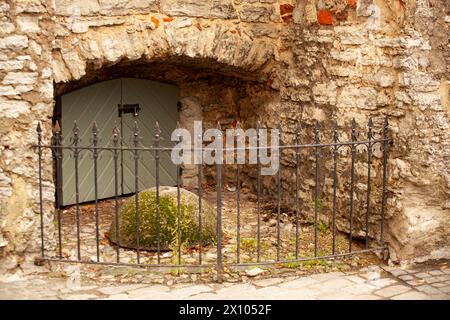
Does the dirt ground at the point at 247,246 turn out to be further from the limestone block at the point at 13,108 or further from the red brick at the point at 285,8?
the red brick at the point at 285,8

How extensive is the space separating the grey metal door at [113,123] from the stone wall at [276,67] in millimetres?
195

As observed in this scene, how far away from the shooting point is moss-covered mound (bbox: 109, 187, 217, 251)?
19.2ft

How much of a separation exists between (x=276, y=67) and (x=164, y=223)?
224cm

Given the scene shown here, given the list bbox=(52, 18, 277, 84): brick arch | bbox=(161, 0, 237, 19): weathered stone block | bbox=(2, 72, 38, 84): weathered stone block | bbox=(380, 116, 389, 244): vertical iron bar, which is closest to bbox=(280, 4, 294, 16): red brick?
bbox=(52, 18, 277, 84): brick arch

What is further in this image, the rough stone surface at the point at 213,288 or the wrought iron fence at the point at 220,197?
the wrought iron fence at the point at 220,197

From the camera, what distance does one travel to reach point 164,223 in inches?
231

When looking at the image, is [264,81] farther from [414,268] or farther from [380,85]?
[414,268]

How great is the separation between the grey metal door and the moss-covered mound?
113 centimetres

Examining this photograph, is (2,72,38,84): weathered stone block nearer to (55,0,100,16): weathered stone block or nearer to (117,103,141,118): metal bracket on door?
(55,0,100,16): weathered stone block

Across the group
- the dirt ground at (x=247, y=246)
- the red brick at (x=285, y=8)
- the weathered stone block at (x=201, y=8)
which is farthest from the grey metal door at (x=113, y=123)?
the red brick at (x=285, y=8)

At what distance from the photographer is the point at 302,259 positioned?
5336mm

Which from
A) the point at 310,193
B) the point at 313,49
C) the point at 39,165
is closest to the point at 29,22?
the point at 39,165

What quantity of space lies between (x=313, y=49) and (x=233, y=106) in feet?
5.74

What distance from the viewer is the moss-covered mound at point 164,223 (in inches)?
231
